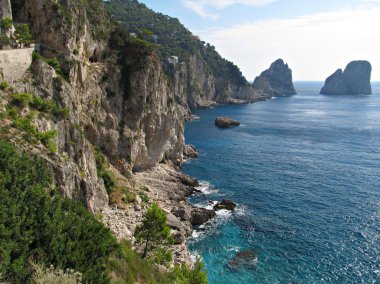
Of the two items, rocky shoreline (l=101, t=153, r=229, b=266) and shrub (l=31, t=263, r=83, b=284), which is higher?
shrub (l=31, t=263, r=83, b=284)

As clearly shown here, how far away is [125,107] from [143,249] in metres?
33.1

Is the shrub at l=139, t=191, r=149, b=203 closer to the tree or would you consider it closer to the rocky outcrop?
the tree

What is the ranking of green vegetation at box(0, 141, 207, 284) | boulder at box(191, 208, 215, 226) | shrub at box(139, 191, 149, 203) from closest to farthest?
green vegetation at box(0, 141, 207, 284)
boulder at box(191, 208, 215, 226)
shrub at box(139, 191, 149, 203)

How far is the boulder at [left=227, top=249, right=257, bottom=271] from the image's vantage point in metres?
40.9

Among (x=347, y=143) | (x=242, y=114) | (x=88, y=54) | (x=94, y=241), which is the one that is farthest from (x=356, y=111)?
(x=94, y=241)

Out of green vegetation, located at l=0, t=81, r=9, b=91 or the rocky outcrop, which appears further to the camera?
the rocky outcrop

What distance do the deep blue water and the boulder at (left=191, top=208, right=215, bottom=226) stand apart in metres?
1.43

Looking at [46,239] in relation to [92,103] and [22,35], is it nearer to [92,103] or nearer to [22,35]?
[22,35]

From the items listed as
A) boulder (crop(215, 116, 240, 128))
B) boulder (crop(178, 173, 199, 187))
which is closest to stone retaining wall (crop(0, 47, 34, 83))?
boulder (crop(178, 173, 199, 187))

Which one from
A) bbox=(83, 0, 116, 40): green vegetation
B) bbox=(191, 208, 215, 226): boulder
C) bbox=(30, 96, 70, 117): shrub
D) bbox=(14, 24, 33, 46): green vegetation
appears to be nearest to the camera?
bbox=(30, 96, 70, 117): shrub

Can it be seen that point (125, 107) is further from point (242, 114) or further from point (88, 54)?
point (242, 114)

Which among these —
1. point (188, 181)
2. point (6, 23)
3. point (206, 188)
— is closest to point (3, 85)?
point (6, 23)

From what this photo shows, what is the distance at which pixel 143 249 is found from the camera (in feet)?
117

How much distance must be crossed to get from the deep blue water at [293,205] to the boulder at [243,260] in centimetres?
70
